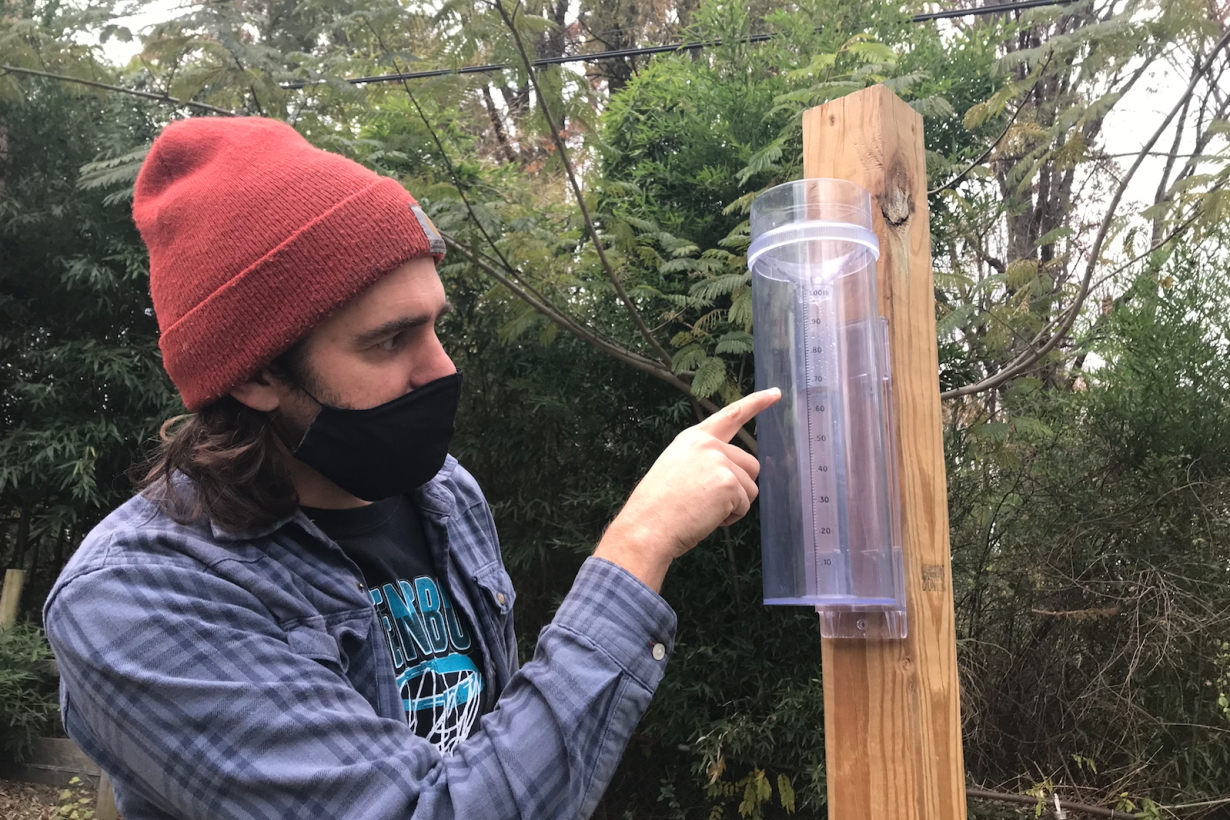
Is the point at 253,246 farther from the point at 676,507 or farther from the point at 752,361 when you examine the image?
the point at 752,361

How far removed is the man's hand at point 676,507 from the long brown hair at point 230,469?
0.53 metres

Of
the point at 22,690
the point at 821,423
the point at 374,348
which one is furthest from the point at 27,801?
the point at 821,423

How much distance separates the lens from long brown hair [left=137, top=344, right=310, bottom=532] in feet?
3.99

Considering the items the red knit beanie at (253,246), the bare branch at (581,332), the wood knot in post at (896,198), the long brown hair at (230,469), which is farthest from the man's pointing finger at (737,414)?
the bare branch at (581,332)

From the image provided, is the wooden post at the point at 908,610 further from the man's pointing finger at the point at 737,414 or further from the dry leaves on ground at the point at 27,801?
the dry leaves on ground at the point at 27,801

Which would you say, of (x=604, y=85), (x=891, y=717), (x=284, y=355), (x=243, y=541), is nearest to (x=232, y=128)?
(x=284, y=355)

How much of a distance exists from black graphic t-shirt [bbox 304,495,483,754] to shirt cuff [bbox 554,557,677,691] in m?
0.35

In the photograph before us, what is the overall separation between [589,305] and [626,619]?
2697 mm

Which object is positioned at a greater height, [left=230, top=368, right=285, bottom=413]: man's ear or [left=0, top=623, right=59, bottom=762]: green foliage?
[left=230, top=368, right=285, bottom=413]: man's ear

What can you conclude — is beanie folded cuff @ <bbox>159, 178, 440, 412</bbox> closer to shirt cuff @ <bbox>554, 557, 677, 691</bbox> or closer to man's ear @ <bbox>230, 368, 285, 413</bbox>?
man's ear @ <bbox>230, 368, 285, 413</bbox>

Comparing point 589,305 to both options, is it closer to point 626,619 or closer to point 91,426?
point 626,619

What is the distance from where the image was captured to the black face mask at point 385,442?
132 cm

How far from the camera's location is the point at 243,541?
3.91 feet

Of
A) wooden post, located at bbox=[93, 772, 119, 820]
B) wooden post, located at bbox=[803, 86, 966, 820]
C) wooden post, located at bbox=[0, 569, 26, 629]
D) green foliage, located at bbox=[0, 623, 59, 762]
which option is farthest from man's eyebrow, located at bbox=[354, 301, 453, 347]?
wooden post, located at bbox=[0, 569, 26, 629]
